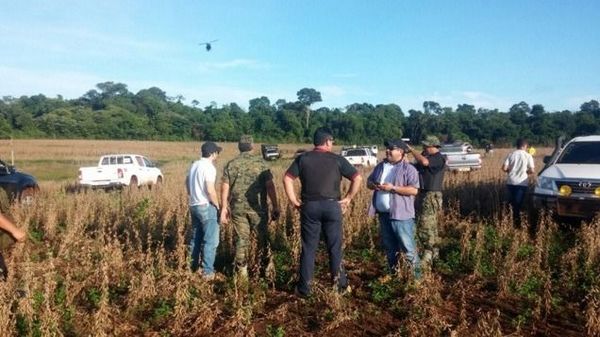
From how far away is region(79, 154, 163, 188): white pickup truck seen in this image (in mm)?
19875

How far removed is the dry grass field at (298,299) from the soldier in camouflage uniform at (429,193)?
1.31ft

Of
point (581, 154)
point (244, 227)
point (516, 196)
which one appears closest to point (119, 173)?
point (516, 196)

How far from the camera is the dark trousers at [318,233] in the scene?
5.80m

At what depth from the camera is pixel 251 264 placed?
23.2 ft

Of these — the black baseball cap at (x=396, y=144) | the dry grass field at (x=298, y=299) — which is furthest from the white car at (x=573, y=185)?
the black baseball cap at (x=396, y=144)

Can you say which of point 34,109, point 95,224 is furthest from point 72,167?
point 34,109

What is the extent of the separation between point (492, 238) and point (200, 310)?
5000 mm

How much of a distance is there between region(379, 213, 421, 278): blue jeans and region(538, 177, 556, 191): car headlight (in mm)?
3748

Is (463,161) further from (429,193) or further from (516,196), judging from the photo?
(429,193)

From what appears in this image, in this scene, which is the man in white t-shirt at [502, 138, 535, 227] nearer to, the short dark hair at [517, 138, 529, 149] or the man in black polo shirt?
the short dark hair at [517, 138, 529, 149]

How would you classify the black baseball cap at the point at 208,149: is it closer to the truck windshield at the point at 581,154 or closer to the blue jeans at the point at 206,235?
the blue jeans at the point at 206,235

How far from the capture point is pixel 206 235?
22.0ft

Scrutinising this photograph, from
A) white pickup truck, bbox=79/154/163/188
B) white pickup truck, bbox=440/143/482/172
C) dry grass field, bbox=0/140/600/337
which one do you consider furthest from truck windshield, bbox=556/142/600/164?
white pickup truck, bbox=79/154/163/188

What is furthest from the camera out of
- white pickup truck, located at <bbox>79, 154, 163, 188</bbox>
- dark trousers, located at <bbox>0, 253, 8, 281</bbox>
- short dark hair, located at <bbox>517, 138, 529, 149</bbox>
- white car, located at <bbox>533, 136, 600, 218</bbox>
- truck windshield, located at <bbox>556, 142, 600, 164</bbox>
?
white pickup truck, located at <bbox>79, 154, 163, 188</bbox>
